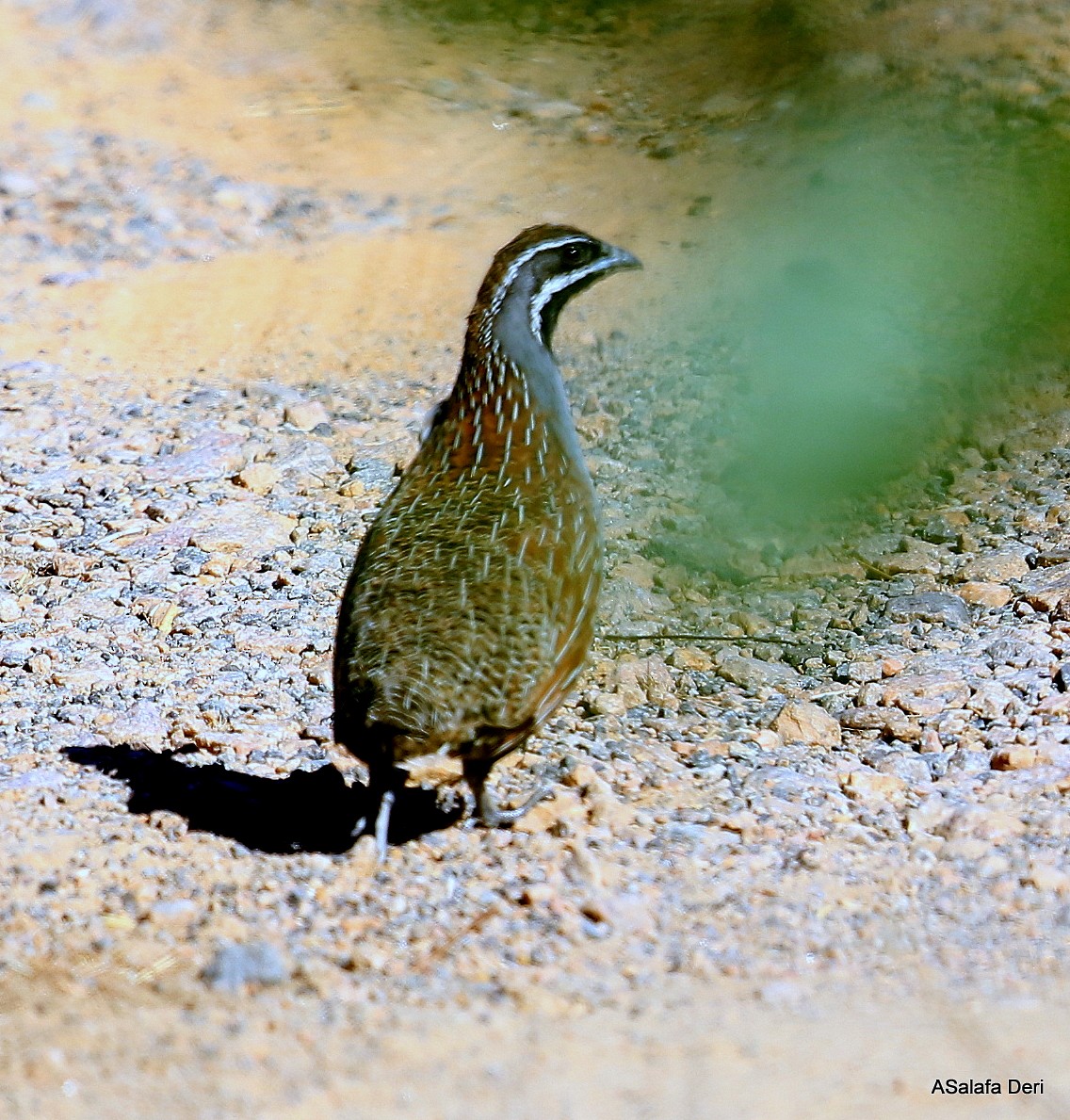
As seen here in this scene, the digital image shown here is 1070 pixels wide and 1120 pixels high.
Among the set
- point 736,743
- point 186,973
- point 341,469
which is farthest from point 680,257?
point 186,973

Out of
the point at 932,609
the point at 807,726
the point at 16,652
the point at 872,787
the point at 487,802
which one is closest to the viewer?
the point at 487,802

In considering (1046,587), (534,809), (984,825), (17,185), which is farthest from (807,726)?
(17,185)

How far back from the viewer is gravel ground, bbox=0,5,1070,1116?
3.41 meters

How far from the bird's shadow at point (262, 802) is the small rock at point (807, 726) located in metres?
1.34

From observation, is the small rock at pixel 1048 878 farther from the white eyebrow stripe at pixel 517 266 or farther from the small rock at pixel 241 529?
the small rock at pixel 241 529

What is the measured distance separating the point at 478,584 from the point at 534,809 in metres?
0.79

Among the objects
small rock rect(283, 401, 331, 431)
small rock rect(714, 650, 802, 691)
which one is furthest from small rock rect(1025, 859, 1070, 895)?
small rock rect(283, 401, 331, 431)

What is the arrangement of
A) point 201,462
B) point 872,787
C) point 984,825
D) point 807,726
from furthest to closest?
point 201,462 < point 807,726 < point 872,787 < point 984,825

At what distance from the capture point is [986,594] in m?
6.43

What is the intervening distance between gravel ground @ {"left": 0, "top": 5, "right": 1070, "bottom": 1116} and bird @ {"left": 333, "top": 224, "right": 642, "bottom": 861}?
1.40 ft

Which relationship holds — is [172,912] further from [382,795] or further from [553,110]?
[553,110]

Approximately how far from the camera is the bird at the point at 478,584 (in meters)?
4.45

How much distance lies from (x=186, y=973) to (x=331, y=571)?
319 centimetres

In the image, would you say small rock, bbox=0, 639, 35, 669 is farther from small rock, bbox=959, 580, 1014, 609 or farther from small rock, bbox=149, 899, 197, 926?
small rock, bbox=959, 580, 1014, 609
